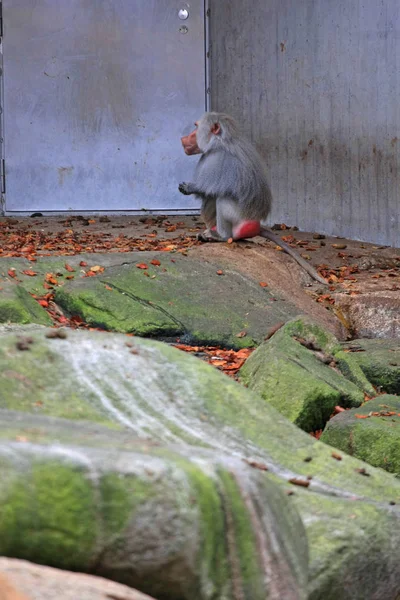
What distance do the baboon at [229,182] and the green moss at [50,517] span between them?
19.4ft

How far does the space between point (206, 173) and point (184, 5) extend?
3886mm

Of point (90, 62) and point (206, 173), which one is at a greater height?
point (90, 62)

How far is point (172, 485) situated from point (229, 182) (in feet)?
19.2

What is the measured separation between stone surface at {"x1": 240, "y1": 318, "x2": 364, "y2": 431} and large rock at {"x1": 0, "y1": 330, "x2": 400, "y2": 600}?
115 centimetres

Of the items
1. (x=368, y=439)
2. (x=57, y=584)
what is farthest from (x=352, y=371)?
(x=57, y=584)

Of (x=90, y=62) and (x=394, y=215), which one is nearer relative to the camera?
(x=394, y=215)

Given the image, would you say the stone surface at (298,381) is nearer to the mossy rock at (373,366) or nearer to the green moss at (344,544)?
the mossy rock at (373,366)

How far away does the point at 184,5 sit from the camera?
10859 mm

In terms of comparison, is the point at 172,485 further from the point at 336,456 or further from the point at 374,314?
the point at 374,314

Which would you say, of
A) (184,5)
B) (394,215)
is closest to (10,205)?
(184,5)

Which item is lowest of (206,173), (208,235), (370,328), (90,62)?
(370,328)

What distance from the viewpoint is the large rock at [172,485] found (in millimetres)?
2000

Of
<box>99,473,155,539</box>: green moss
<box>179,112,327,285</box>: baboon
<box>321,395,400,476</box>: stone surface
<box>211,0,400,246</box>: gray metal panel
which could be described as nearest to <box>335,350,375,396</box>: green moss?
Result: <box>321,395,400,476</box>: stone surface

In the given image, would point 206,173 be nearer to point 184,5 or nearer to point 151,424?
point 184,5
